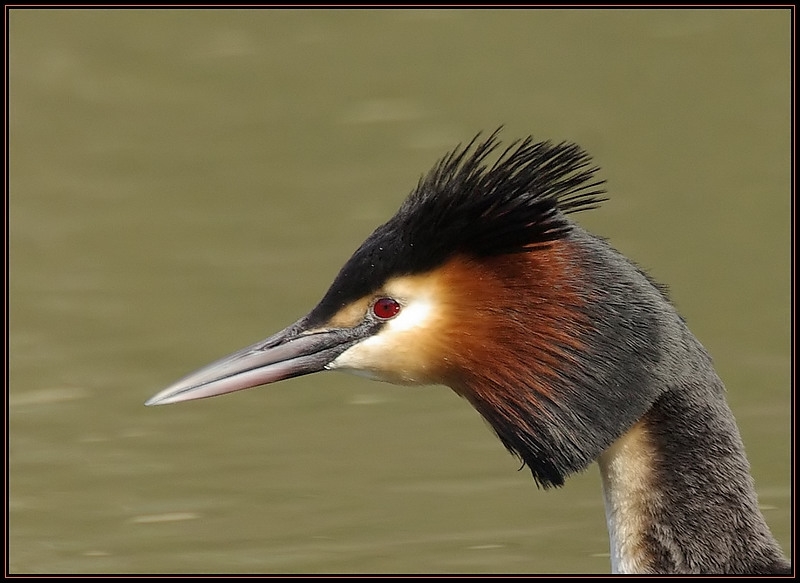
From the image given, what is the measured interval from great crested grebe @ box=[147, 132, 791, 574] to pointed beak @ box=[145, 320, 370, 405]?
6 cm

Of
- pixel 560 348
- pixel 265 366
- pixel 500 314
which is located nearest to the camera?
pixel 560 348

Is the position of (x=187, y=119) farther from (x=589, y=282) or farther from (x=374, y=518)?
(x=589, y=282)

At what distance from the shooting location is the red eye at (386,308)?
6258 millimetres

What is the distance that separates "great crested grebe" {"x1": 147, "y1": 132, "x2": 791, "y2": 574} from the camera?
6047mm

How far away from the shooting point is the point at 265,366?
6418mm

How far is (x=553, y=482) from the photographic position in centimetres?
611

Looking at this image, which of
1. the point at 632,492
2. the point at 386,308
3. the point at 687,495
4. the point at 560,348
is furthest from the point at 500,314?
the point at 687,495

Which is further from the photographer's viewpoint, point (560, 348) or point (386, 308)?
point (386, 308)

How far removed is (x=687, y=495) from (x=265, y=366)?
144 centimetres

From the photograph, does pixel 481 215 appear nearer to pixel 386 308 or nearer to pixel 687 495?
pixel 386 308

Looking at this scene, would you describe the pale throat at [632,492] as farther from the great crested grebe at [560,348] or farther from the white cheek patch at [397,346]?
the white cheek patch at [397,346]

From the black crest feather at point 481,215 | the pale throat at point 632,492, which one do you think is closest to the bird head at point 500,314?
the black crest feather at point 481,215

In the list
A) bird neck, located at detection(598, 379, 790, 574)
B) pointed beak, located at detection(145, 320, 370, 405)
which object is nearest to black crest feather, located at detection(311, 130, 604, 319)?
pointed beak, located at detection(145, 320, 370, 405)

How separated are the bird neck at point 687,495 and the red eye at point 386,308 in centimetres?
82
